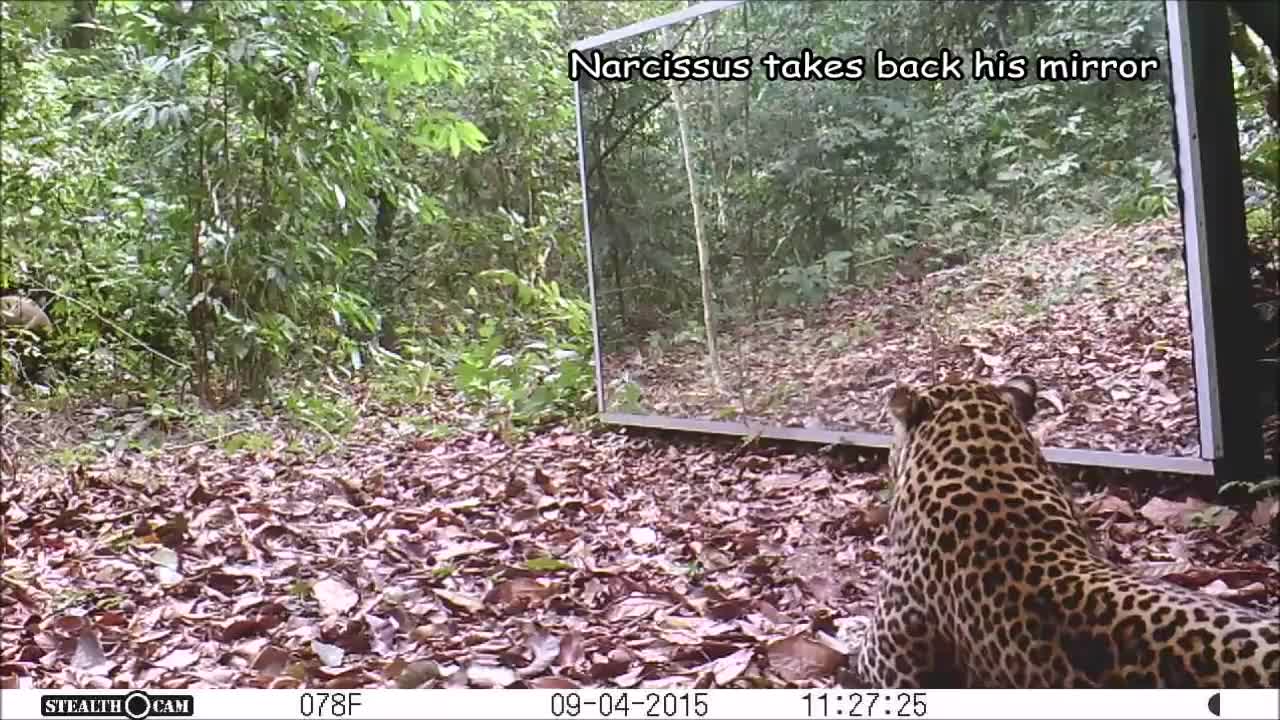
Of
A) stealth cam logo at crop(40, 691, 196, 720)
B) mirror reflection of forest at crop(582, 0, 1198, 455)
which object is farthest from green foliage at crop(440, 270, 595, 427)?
stealth cam logo at crop(40, 691, 196, 720)

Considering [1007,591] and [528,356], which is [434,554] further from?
[1007,591]

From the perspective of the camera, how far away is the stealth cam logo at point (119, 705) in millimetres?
1438

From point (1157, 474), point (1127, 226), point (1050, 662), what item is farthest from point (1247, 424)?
point (1050, 662)

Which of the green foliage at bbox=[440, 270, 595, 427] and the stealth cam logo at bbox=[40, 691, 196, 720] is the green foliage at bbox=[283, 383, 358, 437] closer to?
the green foliage at bbox=[440, 270, 595, 427]

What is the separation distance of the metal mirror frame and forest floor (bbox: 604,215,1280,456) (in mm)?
16

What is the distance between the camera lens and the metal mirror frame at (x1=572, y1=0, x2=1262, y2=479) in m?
1.23

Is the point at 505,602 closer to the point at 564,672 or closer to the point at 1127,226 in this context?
the point at 564,672

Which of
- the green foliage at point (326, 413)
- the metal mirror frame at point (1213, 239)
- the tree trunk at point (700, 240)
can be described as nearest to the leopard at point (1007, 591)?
the metal mirror frame at point (1213, 239)

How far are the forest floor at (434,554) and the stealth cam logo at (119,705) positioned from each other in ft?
0.18

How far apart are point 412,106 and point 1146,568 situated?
1.05 metres

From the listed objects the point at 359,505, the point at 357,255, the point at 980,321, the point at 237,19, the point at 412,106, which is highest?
the point at 237,19

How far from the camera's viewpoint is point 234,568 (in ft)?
5.31

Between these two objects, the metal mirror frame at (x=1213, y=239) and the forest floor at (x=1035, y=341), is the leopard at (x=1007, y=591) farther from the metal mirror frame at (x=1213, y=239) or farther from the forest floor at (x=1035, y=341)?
the metal mirror frame at (x=1213, y=239)
